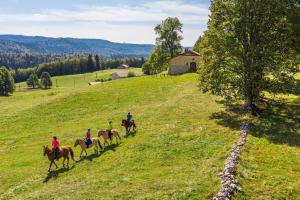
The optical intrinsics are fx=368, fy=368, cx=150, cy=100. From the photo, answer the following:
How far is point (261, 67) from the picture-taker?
1702 inches

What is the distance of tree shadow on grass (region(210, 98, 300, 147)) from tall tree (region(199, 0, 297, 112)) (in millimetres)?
2751

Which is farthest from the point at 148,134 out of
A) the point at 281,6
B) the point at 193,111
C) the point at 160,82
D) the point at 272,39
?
the point at 160,82

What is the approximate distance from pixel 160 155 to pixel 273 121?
16.1 m

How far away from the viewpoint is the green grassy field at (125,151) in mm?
25906

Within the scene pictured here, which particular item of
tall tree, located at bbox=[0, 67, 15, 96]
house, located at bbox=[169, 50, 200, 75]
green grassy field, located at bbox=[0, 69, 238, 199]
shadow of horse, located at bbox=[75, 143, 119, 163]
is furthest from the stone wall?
tall tree, located at bbox=[0, 67, 15, 96]

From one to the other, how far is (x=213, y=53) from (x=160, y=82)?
1644 inches

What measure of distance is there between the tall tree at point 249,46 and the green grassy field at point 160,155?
439 cm

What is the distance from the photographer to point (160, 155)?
109ft

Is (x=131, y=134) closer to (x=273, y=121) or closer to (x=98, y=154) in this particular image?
(x=98, y=154)

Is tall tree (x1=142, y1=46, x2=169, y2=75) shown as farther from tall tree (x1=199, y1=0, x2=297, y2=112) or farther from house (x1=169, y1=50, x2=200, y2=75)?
tall tree (x1=199, y1=0, x2=297, y2=112)

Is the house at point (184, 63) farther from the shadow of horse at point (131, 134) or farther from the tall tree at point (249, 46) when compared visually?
the shadow of horse at point (131, 134)

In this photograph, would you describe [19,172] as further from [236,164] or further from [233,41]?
[233,41]

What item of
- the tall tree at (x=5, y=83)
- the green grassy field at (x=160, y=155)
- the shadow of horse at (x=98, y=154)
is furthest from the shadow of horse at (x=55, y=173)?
the tall tree at (x=5, y=83)

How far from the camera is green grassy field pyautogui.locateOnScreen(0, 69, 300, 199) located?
2506 cm
